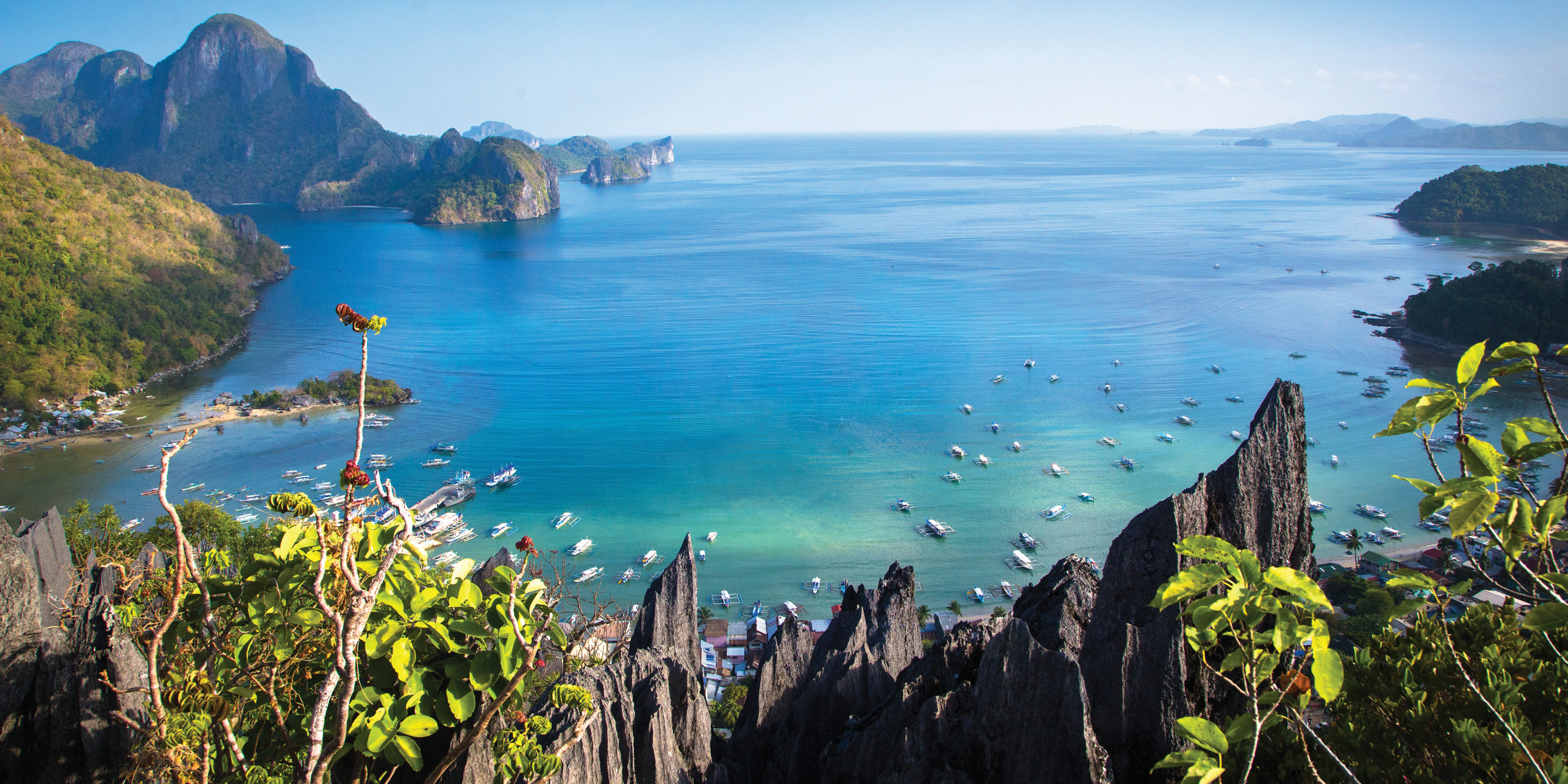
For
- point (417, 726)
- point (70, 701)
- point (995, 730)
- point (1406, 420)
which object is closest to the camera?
point (1406, 420)

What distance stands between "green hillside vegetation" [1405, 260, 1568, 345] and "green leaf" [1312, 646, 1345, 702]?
6965 cm

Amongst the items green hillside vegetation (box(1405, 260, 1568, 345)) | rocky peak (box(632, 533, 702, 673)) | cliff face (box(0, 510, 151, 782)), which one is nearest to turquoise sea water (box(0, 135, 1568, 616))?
green hillside vegetation (box(1405, 260, 1568, 345))

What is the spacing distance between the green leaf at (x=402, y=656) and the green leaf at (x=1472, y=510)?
4677 mm

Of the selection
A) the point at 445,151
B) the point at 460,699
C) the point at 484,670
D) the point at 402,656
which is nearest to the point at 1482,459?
the point at 484,670

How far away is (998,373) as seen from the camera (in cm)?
5906

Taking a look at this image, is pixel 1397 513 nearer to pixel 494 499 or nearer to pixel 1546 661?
pixel 1546 661

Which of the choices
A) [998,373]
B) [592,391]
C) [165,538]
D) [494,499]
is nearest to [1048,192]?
[998,373]

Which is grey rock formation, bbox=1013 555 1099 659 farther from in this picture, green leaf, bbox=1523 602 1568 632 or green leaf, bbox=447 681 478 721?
green leaf, bbox=447 681 478 721

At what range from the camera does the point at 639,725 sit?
8375mm

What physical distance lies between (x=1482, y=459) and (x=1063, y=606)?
281 inches

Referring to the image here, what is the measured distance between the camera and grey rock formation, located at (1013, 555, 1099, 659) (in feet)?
30.5

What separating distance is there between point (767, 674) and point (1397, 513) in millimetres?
40869

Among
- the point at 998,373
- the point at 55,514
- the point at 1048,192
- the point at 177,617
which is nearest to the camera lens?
the point at 177,617

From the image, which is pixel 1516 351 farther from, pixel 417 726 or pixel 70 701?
pixel 70 701
